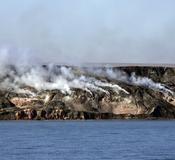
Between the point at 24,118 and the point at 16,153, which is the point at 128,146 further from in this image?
the point at 24,118

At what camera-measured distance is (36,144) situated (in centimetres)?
9088

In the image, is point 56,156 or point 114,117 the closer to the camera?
point 56,156

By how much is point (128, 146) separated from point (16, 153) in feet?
54.9

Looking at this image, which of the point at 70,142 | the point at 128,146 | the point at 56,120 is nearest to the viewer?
the point at 128,146

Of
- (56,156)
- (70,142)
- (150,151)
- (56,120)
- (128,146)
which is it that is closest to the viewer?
(56,156)

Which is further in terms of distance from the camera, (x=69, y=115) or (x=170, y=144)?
(x=69, y=115)

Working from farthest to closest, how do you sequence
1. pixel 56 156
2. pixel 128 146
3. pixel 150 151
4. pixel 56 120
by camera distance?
1. pixel 56 120
2. pixel 128 146
3. pixel 150 151
4. pixel 56 156

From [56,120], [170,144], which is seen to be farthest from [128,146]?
[56,120]

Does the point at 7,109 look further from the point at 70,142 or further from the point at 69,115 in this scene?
the point at 70,142

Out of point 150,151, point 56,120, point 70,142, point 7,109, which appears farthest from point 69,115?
point 150,151

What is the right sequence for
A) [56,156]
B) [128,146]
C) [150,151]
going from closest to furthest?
[56,156], [150,151], [128,146]

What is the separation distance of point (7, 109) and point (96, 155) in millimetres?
124328

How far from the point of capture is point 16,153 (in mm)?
77750

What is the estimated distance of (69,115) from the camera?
634 feet
